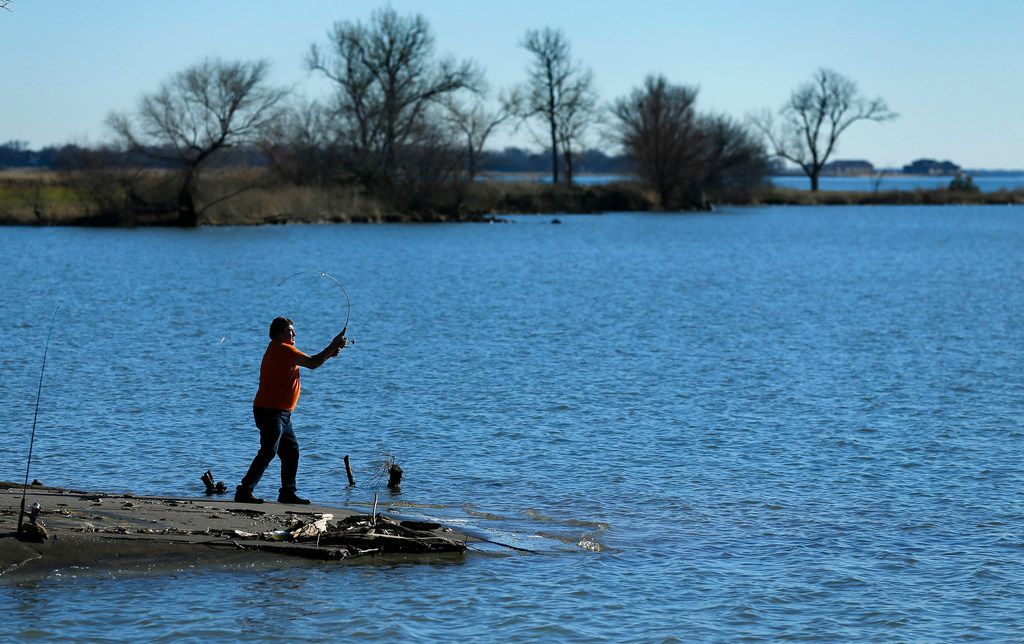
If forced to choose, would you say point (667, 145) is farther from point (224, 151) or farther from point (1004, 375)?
point (1004, 375)

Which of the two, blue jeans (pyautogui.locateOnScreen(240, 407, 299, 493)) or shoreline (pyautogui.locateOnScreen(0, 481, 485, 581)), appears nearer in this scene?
shoreline (pyautogui.locateOnScreen(0, 481, 485, 581))

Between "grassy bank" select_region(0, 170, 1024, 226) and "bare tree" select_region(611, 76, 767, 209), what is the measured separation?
7.77 ft


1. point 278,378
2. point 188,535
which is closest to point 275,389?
point 278,378

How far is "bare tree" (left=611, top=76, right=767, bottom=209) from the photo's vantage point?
8912cm

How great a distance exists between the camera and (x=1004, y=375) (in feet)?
74.9

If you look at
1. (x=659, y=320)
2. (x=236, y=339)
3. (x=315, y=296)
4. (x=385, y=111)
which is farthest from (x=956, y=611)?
(x=385, y=111)

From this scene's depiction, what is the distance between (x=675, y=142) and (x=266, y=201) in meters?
32.3

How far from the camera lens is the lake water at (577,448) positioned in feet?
32.0

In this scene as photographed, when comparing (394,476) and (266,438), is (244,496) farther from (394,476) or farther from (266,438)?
(394,476)

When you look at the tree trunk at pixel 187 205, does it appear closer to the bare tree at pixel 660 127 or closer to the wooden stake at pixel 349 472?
the bare tree at pixel 660 127

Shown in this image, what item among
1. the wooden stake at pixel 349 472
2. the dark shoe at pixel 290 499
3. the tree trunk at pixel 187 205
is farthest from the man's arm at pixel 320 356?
the tree trunk at pixel 187 205

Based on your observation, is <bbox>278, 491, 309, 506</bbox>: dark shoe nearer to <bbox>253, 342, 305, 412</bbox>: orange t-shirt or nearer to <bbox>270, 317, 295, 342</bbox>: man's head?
<bbox>253, 342, 305, 412</bbox>: orange t-shirt

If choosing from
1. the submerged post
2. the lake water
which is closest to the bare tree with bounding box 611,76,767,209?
the lake water

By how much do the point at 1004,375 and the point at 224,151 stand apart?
46.5m
